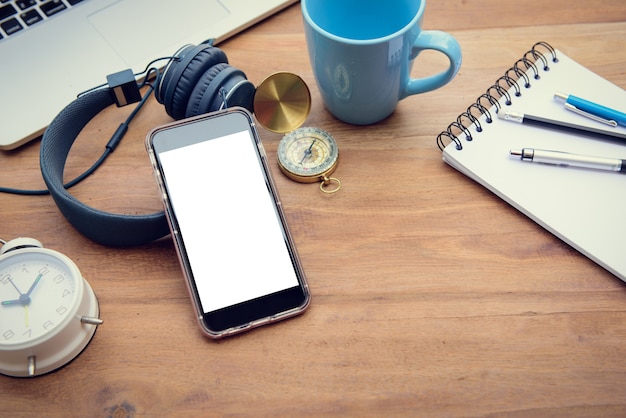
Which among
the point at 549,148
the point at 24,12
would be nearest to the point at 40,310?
the point at 24,12

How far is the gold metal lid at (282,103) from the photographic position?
672 millimetres

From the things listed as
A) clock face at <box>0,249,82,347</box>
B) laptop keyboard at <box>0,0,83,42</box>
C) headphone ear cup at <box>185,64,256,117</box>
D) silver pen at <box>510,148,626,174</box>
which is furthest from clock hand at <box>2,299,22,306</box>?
silver pen at <box>510,148,626,174</box>

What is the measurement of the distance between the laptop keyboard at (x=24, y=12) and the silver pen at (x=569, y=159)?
0.57 metres

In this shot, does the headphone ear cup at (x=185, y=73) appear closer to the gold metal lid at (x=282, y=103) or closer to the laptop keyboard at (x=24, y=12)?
the gold metal lid at (x=282, y=103)

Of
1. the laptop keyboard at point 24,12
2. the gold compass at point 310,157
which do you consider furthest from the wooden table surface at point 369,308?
the laptop keyboard at point 24,12

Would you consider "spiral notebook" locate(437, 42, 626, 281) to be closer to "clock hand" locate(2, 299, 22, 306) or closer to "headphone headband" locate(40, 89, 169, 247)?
"headphone headband" locate(40, 89, 169, 247)

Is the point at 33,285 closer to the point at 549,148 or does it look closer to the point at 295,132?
the point at 295,132

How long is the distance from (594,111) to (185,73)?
0.44m

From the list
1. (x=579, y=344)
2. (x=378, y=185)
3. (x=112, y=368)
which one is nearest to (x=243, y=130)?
(x=378, y=185)

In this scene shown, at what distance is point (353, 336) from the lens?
58 centimetres

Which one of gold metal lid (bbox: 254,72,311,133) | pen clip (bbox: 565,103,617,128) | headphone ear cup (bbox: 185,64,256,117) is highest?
headphone ear cup (bbox: 185,64,256,117)

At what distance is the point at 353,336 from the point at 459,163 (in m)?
0.22

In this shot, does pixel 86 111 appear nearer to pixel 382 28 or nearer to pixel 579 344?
pixel 382 28

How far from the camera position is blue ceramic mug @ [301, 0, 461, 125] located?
2.02 ft
